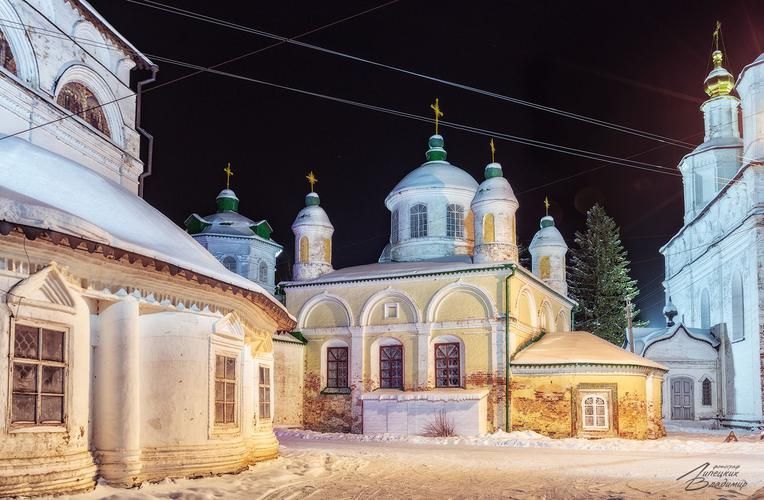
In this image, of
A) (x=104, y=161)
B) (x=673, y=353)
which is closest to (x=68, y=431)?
(x=104, y=161)

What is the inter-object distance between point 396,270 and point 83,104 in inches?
541

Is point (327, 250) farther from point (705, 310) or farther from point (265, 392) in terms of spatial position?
point (705, 310)

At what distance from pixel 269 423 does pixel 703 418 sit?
75.2ft

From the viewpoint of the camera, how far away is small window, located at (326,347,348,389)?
2778 centimetres

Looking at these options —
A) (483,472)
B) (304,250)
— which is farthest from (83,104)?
(304,250)

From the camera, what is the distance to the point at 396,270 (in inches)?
1072

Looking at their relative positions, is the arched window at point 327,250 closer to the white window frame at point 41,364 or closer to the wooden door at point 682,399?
the wooden door at point 682,399

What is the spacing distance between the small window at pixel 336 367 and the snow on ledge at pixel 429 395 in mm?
1687

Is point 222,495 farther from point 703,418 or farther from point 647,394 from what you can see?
point 703,418

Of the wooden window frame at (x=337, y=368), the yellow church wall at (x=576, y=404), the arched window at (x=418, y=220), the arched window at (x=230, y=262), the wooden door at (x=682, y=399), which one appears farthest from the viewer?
the arched window at (x=230, y=262)

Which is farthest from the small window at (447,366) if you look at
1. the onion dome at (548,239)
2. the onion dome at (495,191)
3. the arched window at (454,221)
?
the onion dome at (548,239)

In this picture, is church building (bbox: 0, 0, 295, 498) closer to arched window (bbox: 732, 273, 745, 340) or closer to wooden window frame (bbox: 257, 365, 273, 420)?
wooden window frame (bbox: 257, 365, 273, 420)

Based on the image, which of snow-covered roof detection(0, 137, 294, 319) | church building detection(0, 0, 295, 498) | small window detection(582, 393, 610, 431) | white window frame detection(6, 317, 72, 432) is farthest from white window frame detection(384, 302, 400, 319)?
white window frame detection(6, 317, 72, 432)

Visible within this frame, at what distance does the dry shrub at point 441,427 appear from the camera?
80.4 feet
